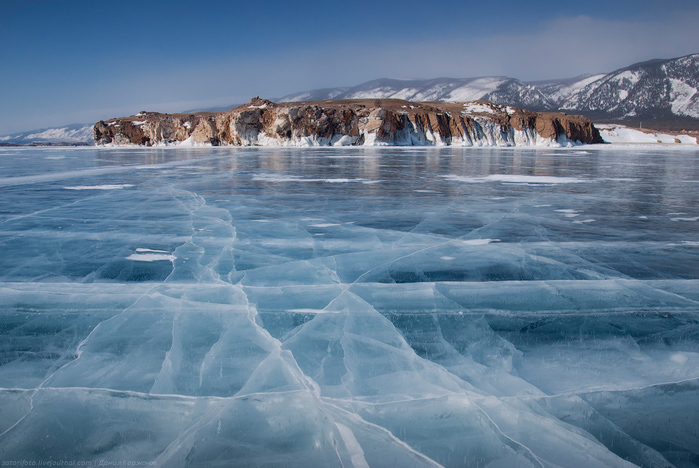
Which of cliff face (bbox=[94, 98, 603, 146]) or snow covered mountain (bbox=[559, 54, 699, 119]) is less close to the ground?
snow covered mountain (bbox=[559, 54, 699, 119])

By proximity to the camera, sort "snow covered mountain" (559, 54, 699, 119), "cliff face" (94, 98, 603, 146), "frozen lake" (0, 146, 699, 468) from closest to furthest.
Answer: "frozen lake" (0, 146, 699, 468) → "cliff face" (94, 98, 603, 146) → "snow covered mountain" (559, 54, 699, 119)

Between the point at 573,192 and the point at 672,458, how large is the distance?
848 centimetres

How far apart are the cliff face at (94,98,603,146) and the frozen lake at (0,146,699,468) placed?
5006 cm

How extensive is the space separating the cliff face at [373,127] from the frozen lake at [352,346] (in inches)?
1971

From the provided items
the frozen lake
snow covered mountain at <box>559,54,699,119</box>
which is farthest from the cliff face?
snow covered mountain at <box>559,54,699,119</box>

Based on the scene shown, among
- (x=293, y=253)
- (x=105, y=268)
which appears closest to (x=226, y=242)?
(x=293, y=253)

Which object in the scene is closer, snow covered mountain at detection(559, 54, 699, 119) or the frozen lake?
the frozen lake

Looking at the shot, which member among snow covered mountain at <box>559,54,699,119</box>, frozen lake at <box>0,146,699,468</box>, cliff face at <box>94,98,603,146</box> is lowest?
frozen lake at <box>0,146,699,468</box>

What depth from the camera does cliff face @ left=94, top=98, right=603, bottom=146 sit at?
5469 centimetres

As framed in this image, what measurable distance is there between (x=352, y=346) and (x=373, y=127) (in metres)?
52.4

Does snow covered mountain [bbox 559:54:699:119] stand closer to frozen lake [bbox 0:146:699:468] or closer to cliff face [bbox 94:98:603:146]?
cliff face [bbox 94:98:603:146]

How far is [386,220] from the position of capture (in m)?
6.29

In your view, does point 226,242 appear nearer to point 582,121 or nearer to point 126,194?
point 126,194

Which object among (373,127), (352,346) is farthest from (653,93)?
(352,346)
